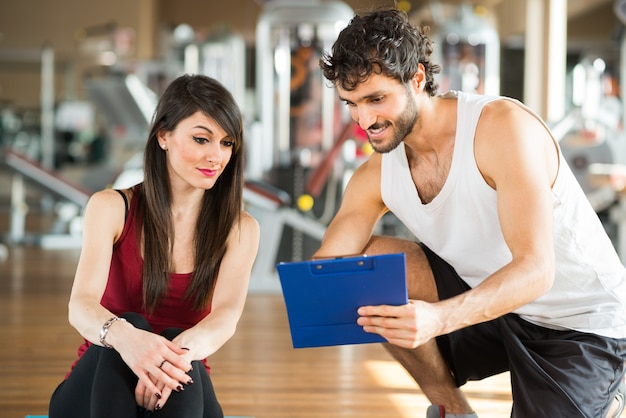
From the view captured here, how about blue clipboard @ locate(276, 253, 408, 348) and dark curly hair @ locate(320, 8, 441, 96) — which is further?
dark curly hair @ locate(320, 8, 441, 96)

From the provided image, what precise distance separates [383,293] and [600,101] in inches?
382

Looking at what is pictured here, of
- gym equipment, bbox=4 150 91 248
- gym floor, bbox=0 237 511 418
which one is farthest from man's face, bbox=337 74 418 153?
gym equipment, bbox=4 150 91 248

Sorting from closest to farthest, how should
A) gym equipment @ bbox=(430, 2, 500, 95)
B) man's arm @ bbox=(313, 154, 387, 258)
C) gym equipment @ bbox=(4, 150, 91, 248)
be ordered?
man's arm @ bbox=(313, 154, 387, 258) < gym equipment @ bbox=(4, 150, 91, 248) < gym equipment @ bbox=(430, 2, 500, 95)

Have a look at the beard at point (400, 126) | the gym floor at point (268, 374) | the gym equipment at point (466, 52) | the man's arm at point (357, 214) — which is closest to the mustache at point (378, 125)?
the beard at point (400, 126)

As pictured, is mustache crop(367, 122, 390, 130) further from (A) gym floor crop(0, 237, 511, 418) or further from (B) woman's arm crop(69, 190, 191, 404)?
(A) gym floor crop(0, 237, 511, 418)

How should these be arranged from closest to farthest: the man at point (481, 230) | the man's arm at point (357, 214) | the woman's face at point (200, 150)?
the man at point (481, 230) → the woman's face at point (200, 150) → the man's arm at point (357, 214)

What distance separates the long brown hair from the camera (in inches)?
76.4

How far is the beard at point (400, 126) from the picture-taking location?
1.80 meters

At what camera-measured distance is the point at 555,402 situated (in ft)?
6.02

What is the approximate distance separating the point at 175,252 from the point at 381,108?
57cm

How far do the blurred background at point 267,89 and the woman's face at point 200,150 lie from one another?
1.39 feet

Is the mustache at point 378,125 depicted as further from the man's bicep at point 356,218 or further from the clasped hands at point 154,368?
the clasped hands at point 154,368

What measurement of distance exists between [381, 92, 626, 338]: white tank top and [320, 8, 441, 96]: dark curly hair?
179 millimetres

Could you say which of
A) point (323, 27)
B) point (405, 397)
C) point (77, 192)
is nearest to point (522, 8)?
point (323, 27)
